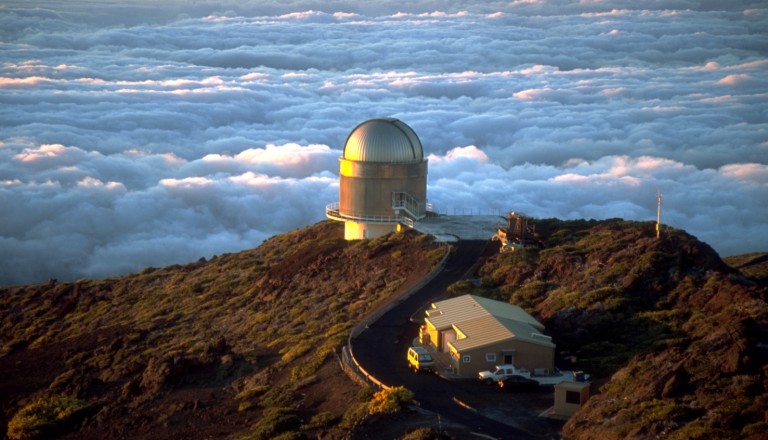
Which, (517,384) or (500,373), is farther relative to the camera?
(500,373)

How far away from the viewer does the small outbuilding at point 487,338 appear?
22.3 m

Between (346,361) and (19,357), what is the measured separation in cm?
1452

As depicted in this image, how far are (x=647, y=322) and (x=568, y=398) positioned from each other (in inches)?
222

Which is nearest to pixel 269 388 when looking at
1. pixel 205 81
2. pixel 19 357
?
pixel 19 357

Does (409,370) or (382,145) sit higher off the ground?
(382,145)

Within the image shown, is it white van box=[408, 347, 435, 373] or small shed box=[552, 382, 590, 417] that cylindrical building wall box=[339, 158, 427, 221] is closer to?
white van box=[408, 347, 435, 373]

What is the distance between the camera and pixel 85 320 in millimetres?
37438

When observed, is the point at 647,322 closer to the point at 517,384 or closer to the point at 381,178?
the point at 517,384

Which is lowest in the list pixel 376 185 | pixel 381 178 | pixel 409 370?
pixel 409 370

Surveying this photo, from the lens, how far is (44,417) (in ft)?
85.6

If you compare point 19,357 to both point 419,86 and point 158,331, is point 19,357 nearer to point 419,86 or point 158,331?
point 158,331

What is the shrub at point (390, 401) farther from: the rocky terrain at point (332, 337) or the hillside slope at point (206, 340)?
the hillside slope at point (206, 340)

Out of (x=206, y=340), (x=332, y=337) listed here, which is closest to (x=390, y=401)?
(x=332, y=337)

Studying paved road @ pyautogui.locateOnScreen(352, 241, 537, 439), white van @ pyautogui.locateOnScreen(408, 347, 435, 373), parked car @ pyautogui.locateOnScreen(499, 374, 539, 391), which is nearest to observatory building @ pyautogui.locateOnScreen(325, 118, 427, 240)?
paved road @ pyautogui.locateOnScreen(352, 241, 537, 439)
